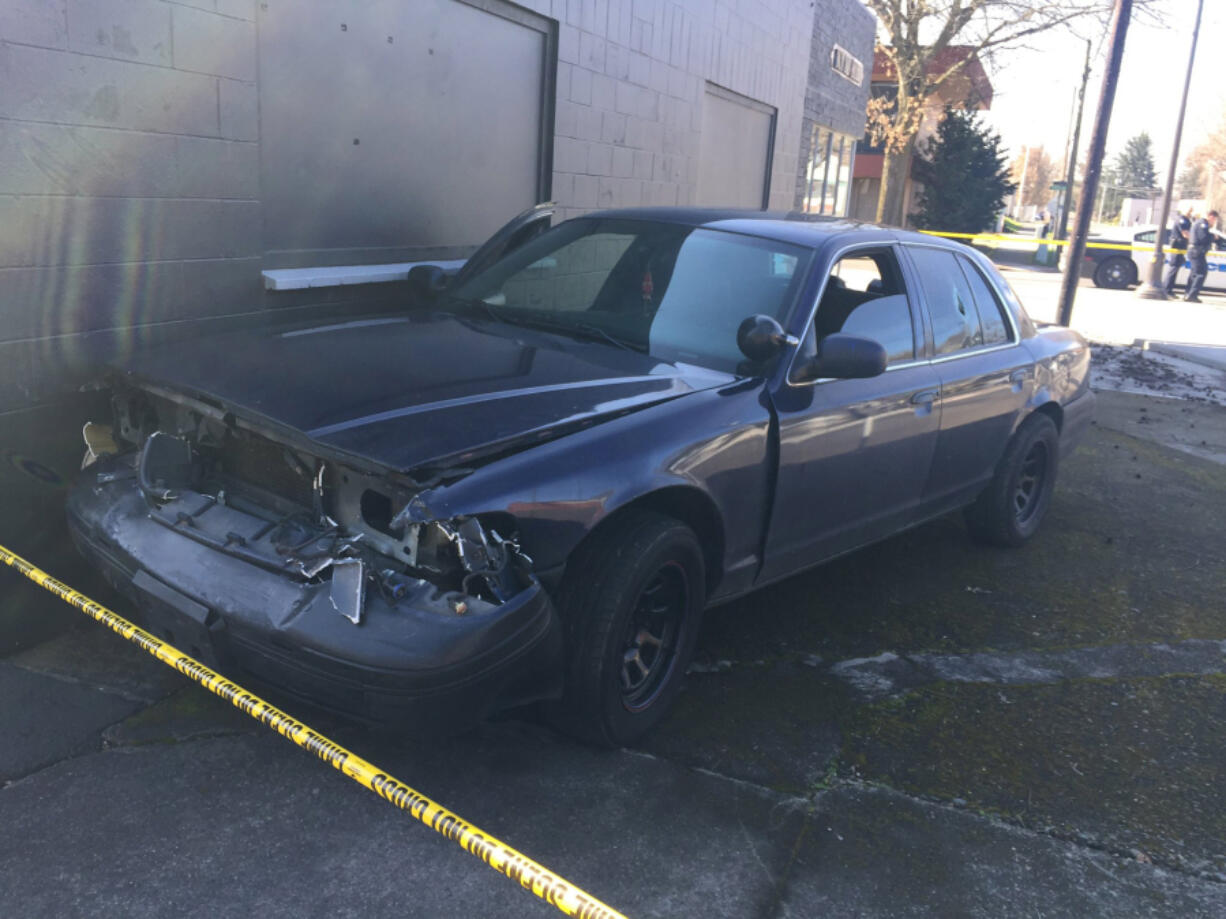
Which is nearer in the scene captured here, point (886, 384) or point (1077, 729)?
point (1077, 729)

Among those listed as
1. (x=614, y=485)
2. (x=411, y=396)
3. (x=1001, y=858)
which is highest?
(x=411, y=396)

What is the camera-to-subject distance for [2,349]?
394cm

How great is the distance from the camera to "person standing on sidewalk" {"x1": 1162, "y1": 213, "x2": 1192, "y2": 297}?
22.3 m

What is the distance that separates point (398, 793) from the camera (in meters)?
2.49

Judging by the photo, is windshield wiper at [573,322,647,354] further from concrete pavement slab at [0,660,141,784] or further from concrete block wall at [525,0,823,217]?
concrete block wall at [525,0,823,217]

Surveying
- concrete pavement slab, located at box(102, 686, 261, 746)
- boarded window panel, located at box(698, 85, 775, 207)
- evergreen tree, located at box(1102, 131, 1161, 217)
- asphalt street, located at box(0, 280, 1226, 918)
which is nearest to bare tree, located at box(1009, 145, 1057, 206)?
evergreen tree, located at box(1102, 131, 1161, 217)

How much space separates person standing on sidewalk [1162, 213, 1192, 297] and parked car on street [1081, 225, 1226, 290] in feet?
0.62

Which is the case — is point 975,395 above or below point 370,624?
above

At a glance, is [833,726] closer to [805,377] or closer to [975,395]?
[805,377]

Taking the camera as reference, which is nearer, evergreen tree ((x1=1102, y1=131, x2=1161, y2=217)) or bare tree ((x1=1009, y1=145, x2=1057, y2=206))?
bare tree ((x1=1009, y1=145, x2=1057, y2=206))

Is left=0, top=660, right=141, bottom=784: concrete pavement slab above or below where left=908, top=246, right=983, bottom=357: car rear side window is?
below

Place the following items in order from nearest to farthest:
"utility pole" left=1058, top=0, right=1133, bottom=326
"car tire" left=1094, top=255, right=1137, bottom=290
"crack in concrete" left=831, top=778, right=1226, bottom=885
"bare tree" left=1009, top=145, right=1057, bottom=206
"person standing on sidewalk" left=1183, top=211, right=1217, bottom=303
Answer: "crack in concrete" left=831, top=778, right=1226, bottom=885
"utility pole" left=1058, top=0, right=1133, bottom=326
"person standing on sidewalk" left=1183, top=211, right=1217, bottom=303
"car tire" left=1094, top=255, right=1137, bottom=290
"bare tree" left=1009, top=145, right=1057, bottom=206

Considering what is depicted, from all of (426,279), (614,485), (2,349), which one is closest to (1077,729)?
(614,485)

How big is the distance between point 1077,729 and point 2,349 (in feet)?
13.7
